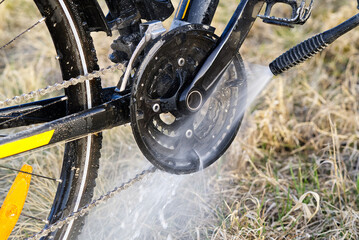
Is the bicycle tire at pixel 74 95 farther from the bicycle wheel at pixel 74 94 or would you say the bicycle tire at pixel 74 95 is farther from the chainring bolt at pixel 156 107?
the chainring bolt at pixel 156 107

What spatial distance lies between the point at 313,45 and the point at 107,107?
885mm

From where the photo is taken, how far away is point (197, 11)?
1948 millimetres

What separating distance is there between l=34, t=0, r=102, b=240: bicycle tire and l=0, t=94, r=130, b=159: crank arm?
88 mm

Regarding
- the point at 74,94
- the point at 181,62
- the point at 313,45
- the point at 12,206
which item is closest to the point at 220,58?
the point at 181,62

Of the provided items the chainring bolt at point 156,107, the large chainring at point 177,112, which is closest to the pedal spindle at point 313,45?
the large chainring at point 177,112

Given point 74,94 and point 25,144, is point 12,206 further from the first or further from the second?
point 74,94

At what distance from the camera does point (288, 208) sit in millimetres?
2334

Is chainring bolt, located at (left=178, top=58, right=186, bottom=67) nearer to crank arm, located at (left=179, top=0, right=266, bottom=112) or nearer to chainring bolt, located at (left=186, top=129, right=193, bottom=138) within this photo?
crank arm, located at (left=179, top=0, right=266, bottom=112)

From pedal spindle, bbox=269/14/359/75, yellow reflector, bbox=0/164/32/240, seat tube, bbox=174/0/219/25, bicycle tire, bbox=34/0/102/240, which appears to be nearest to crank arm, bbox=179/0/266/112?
seat tube, bbox=174/0/219/25

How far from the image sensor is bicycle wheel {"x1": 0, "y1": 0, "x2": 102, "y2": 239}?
1.69 metres

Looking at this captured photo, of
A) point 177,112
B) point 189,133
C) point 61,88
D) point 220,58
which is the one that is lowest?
point 189,133

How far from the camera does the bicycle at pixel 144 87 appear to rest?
1712mm

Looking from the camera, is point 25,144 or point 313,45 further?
point 313,45

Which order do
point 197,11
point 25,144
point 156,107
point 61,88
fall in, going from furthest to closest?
point 197,11
point 156,107
point 61,88
point 25,144
